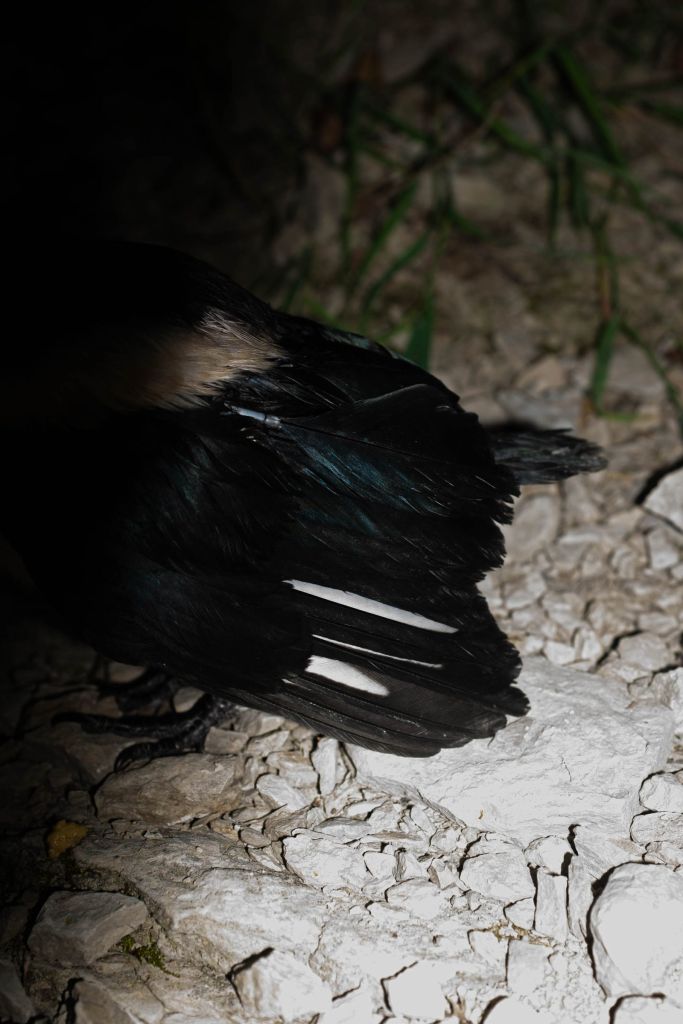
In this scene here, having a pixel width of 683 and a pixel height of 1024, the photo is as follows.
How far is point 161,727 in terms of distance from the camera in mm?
2434

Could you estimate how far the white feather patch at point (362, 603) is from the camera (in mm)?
2119

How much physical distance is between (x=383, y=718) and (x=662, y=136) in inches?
131

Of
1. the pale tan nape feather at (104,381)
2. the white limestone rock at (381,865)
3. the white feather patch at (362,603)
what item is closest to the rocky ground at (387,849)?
the white limestone rock at (381,865)

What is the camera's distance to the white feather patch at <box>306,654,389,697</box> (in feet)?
6.90

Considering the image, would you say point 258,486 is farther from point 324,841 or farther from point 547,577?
point 547,577

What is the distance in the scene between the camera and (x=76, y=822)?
7.06 ft

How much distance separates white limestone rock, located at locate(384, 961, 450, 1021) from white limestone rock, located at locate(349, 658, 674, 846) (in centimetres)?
34

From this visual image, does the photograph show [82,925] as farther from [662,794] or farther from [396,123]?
[396,123]

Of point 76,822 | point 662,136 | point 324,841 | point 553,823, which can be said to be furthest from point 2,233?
point 662,136

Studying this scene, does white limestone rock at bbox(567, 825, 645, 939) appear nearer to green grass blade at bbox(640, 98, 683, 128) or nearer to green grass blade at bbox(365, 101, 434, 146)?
green grass blade at bbox(365, 101, 434, 146)

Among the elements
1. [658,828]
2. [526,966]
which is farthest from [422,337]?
[526,966]

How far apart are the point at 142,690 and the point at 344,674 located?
704 mm

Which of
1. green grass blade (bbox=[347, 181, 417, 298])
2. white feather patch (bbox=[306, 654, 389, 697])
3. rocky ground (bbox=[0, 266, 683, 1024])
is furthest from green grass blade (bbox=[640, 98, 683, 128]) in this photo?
white feather patch (bbox=[306, 654, 389, 697])

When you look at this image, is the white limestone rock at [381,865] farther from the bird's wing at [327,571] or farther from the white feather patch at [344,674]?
the white feather patch at [344,674]
